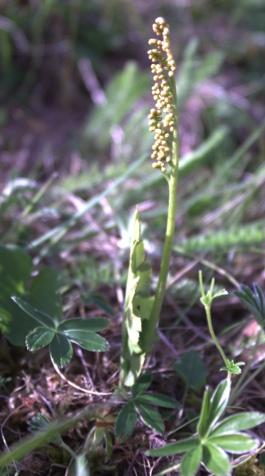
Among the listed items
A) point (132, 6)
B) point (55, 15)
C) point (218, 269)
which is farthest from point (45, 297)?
point (132, 6)

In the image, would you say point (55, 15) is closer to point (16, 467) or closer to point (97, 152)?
point (97, 152)

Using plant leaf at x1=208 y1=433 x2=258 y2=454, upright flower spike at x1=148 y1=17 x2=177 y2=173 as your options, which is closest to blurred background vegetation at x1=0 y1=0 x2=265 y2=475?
plant leaf at x1=208 y1=433 x2=258 y2=454

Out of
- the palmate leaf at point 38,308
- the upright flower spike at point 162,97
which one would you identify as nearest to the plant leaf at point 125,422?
the palmate leaf at point 38,308

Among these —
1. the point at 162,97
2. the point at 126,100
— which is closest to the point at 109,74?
the point at 126,100

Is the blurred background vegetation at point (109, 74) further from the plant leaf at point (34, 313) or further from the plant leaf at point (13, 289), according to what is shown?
the plant leaf at point (34, 313)

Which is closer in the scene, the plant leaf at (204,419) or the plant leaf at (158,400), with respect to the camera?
the plant leaf at (204,419)

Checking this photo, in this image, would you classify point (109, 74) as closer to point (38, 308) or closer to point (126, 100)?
point (126, 100)
